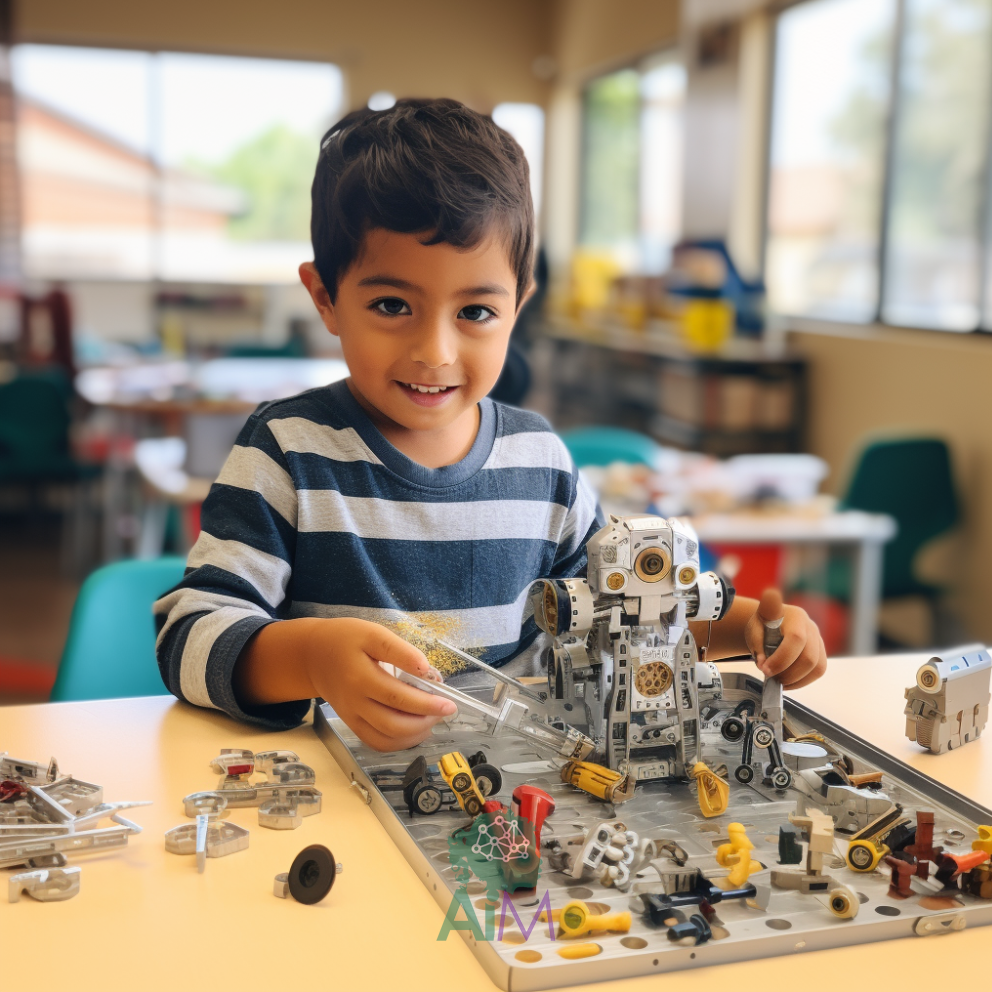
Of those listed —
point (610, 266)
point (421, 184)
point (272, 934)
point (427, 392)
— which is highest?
point (610, 266)

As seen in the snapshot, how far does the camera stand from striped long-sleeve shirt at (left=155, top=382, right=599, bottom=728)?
0.93m

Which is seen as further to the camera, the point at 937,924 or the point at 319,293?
the point at 319,293

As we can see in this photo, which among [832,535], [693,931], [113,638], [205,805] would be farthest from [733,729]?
[832,535]

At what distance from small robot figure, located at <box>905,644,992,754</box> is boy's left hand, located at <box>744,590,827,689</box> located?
8cm

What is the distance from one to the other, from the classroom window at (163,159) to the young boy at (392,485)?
589 cm

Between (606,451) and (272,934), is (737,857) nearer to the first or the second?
(272,934)

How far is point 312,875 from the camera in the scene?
604mm

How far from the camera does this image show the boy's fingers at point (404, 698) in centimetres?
71

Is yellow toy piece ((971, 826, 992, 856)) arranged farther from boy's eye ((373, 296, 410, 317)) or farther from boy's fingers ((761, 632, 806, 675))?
boy's eye ((373, 296, 410, 317))

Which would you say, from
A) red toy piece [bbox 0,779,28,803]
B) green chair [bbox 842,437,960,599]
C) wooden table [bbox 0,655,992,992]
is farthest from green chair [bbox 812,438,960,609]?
red toy piece [bbox 0,779,28,803]

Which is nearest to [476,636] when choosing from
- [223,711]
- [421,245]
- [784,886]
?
[223,711]

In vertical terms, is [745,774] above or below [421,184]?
below

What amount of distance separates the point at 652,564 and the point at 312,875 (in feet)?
0.88

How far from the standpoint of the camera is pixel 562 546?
1111mm
